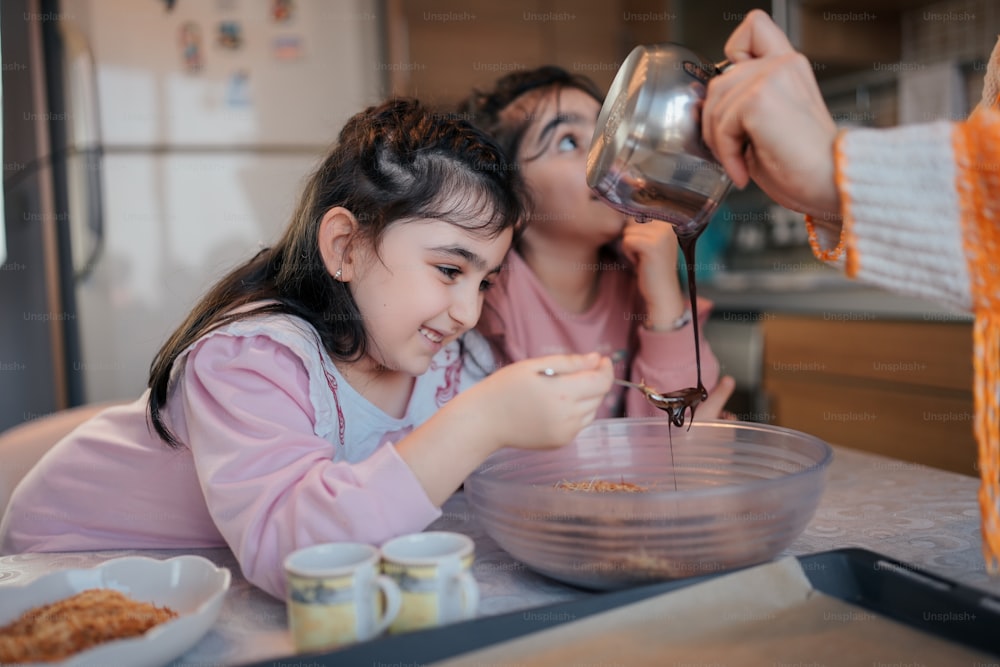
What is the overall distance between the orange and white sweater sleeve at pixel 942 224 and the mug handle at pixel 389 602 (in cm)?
41

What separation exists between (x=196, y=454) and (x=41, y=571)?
19 cm

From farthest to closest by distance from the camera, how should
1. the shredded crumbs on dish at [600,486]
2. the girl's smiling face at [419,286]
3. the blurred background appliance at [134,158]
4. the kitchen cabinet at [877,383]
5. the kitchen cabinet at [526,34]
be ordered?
the kitchen cabinet at [526,34] → the blurred background appliance at [134,158] → the kitchen cabinet at [877,383] → the girl's smiling face at [419,286] → the shredded crumbs on dish at [600,486]

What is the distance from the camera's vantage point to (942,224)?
1.92ft

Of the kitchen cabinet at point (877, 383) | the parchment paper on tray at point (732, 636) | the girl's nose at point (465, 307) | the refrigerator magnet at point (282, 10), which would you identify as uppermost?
the refrigerator magnet at point (282, 10)

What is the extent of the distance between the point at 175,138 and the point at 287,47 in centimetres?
49

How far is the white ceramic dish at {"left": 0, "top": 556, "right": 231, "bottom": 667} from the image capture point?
576mm

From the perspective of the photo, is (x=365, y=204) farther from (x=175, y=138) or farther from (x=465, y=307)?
(x=175, y=138)

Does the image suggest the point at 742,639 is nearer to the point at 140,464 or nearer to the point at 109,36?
the point at 140,464

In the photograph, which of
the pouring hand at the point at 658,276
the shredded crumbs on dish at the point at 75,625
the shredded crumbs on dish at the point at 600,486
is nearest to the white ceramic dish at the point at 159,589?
the shredded crumbs on dish at the point at 75,625

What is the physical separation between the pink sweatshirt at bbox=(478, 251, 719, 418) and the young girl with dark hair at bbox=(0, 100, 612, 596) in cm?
26

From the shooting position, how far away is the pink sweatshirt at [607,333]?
139 cm

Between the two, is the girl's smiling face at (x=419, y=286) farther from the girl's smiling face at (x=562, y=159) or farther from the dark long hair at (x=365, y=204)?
the girl's smiling face at (x=562, y=159)

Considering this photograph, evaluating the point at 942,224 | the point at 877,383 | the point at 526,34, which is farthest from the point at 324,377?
the point at 526,34

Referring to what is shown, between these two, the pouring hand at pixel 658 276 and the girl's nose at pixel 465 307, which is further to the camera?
the pouring hand at pixel 658 276
